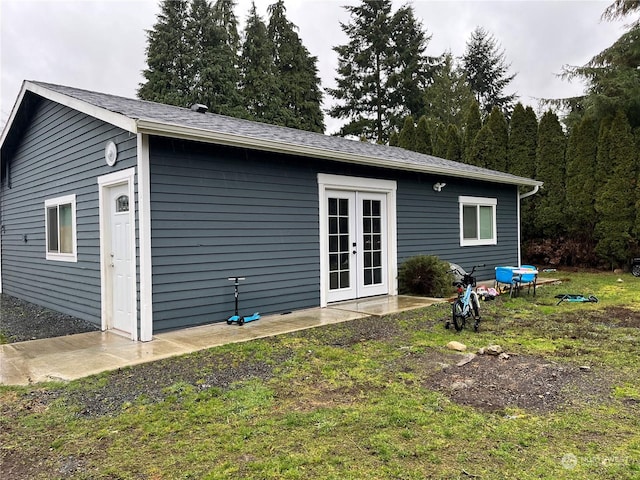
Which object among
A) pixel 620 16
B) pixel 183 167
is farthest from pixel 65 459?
pixel 620 16

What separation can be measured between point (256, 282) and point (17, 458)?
3.98 meters

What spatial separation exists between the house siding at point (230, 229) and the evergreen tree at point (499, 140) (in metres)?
6.93

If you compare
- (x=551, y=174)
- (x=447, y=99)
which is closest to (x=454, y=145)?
(x=551, y=174)

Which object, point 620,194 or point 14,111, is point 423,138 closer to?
point 620,194

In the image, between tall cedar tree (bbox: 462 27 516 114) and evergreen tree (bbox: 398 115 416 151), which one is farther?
tall cedar tree (bbox: 462 27 516 114)

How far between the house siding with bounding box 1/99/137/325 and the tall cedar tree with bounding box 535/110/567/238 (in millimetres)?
11484

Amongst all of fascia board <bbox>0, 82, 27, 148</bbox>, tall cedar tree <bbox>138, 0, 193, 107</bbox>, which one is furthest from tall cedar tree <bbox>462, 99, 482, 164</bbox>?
A: tall cedar tree <bbox>138, 0, 193, 107</bbox>

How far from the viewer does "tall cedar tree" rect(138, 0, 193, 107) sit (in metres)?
22.8

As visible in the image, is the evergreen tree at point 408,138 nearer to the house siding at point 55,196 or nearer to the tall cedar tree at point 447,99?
the tall cedar tree at point 447,99

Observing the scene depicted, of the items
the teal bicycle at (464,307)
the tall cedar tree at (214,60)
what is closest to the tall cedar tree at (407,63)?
the tall cedar tree at (214,60)

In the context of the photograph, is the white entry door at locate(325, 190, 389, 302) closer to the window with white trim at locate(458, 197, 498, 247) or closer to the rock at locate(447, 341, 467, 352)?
the window with white trim at locate(458, 197, 498, 247)

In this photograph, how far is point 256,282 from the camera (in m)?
6.38

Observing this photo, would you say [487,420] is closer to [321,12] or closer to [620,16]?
[620,16]

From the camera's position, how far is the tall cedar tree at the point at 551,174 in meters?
12.6
